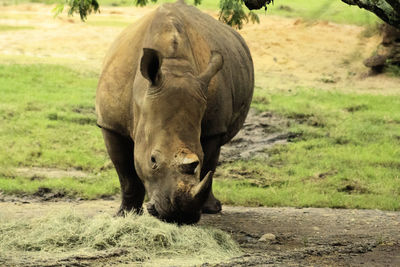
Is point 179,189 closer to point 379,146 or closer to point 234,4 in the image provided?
point 234,4

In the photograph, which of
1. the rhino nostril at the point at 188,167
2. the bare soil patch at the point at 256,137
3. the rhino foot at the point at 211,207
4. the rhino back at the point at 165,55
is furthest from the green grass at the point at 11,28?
the rhino nostril at the point at 188,167

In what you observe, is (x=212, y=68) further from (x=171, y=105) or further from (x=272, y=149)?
(x=272, y=149)

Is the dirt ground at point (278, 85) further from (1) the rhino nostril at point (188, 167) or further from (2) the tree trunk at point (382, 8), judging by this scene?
(2) the tree trunk at point (382, 8)

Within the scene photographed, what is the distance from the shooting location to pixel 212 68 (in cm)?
611

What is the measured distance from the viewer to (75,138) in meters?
11.7

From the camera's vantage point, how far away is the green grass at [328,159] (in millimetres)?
9023

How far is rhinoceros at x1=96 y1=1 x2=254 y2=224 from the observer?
5531 mm

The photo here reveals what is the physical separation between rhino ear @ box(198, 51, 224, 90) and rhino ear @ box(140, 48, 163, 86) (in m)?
0.34

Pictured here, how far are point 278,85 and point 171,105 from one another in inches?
420

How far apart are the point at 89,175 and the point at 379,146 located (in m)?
4.16

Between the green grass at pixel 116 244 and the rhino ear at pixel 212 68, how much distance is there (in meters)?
1.06

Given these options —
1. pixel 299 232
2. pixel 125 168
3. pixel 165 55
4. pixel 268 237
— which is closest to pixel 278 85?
pixel 299 232

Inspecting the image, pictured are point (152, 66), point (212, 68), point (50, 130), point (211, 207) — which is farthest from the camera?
point (50, 130)

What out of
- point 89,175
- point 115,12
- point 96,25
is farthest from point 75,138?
point 115,12
